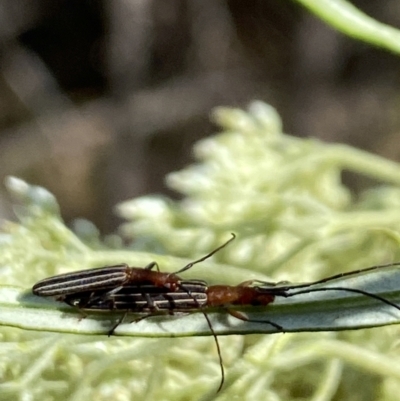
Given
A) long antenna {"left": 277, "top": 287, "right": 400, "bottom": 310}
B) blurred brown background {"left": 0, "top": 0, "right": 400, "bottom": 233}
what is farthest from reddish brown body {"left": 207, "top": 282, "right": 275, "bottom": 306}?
blurred brown background {"left": 0, "top": 0, "right": 400, "bottom": 233}

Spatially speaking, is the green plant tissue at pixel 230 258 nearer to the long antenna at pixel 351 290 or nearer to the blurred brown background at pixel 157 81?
the long antenna at pixel 351 290

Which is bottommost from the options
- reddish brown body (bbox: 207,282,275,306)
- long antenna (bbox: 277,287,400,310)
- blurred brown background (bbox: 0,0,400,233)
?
long antenna (bbox: 277,287,400,310)

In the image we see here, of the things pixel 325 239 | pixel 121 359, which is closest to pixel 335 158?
pixel 325 239

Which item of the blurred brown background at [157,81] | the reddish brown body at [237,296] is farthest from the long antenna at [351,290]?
the blurred brown background at [157,81]

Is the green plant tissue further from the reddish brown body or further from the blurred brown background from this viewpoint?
the blurred brown background

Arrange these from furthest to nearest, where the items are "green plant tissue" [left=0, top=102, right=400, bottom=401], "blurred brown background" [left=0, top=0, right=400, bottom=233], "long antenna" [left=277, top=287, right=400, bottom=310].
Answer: "blurred brown background" [left=0, top=0, right=400, bottom=233] → "green plant tissue" [left=0, top=102, right=400, bottom=401] → "long antenna" [left=277, top=287, right=400, bottom=310]

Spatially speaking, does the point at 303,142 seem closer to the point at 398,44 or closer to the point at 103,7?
the point at 398,44
